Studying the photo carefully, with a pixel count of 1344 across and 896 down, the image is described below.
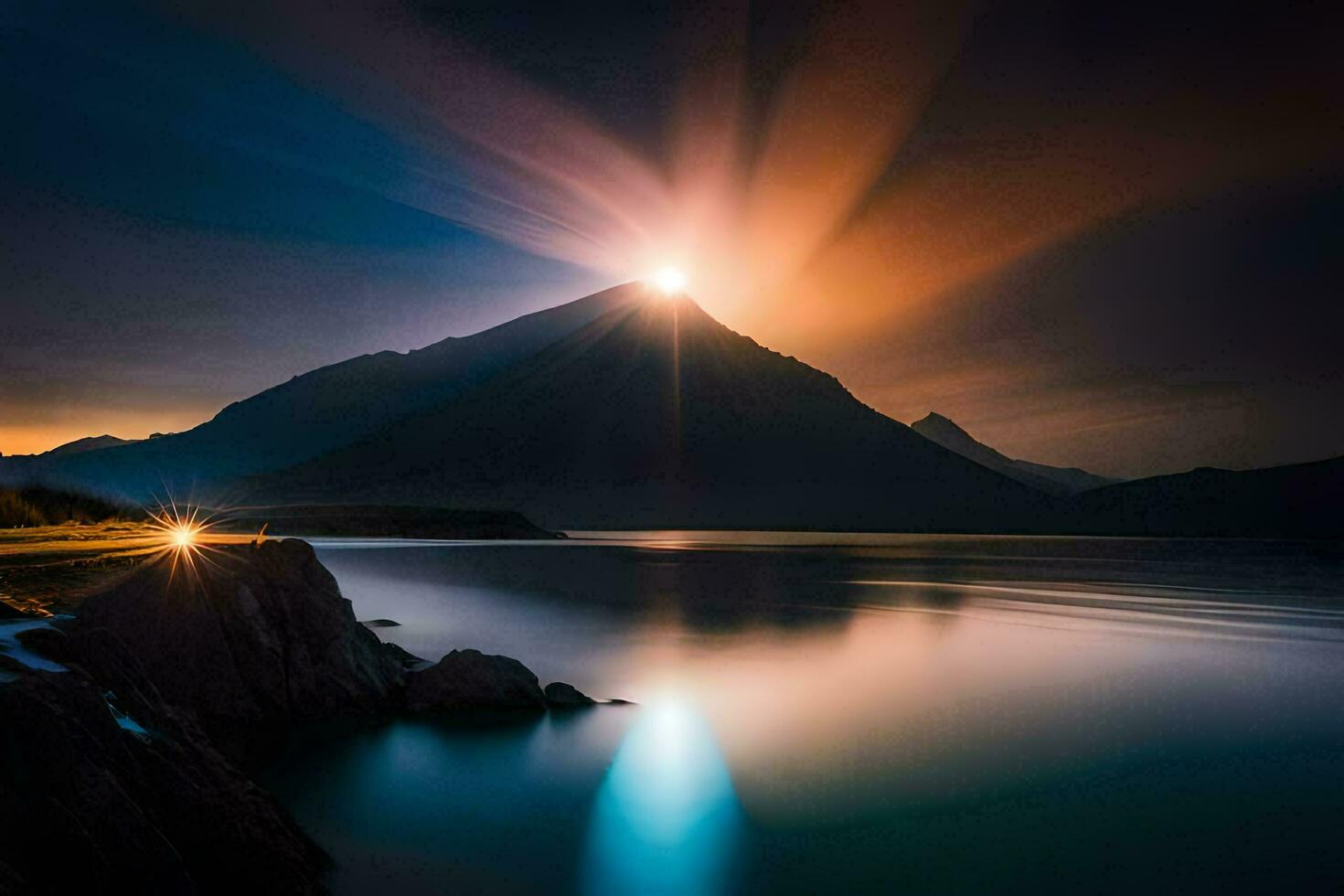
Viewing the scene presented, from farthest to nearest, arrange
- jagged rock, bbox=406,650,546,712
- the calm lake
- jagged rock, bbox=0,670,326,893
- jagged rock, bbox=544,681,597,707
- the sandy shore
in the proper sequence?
1. jagged rock, bbox=544,681,597,707
2. jagged rock, bbox=406,650,546,712
3. the calm lake
4. the sandy shore
5. jagged rock, bbox=0,670,326,893

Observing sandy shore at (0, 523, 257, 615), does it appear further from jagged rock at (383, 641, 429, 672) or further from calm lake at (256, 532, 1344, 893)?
jagged rock at (383, 641, 429, 672)

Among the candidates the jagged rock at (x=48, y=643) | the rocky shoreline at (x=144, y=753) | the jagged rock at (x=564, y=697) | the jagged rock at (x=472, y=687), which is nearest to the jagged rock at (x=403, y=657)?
the jagged rock at (x=472, y=687)

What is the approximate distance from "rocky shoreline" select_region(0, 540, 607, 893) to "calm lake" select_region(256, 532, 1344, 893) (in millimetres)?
1822

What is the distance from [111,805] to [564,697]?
14.4 metres

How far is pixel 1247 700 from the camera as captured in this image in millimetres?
23594

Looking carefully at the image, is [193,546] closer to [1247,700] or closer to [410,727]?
[410,727]

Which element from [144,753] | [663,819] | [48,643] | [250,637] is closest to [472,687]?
[250,637]

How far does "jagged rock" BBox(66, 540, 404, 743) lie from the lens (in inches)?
613

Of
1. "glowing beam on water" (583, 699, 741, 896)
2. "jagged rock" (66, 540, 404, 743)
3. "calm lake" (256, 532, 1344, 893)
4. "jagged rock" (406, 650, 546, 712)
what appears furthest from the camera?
"jagged rock" (406, 650, 546, 712)

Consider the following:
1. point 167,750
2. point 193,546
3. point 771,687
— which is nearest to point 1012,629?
point 771,687

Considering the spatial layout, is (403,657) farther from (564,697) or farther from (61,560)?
(61,560)

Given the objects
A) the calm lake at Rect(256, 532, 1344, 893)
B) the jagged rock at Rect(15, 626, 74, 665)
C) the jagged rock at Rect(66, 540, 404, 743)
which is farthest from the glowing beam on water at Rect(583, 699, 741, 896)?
the jagged rock at Rect(15, 626, 74, 665)

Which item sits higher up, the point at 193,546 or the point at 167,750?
the point at 193,546

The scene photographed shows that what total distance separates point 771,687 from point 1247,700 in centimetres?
1282
